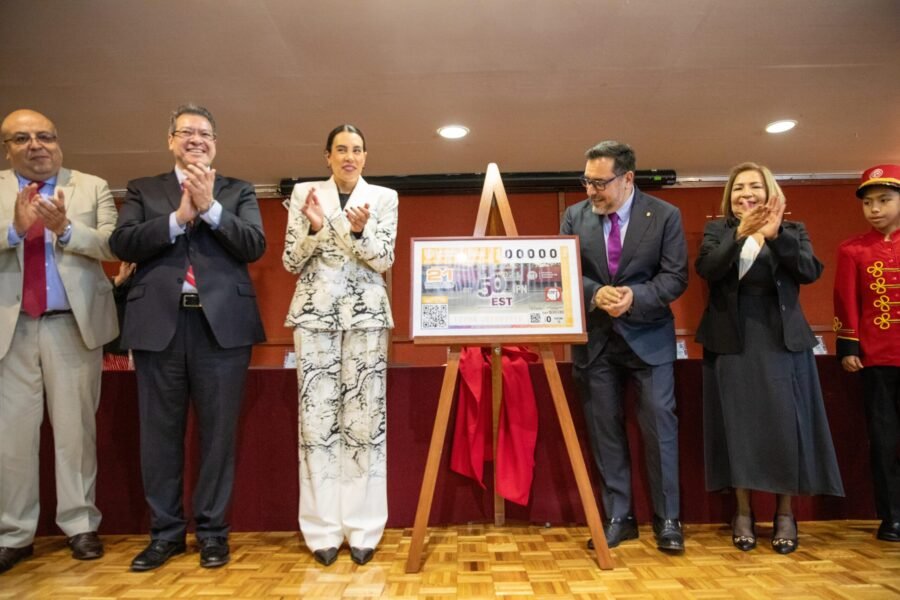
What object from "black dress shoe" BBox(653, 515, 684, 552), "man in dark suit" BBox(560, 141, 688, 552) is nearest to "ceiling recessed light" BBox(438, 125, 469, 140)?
"man in dark suit" BBox(560, 141, 688, 552)

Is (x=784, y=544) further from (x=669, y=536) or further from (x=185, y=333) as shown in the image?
(x=185, y=333)

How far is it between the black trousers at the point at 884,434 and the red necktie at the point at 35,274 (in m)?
3.27

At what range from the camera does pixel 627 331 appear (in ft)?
7.63

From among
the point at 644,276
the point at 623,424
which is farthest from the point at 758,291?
the point at 623,424

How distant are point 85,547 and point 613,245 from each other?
2282 mm

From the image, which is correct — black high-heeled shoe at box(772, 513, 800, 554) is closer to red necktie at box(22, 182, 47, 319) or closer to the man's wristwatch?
the man's wristwatch

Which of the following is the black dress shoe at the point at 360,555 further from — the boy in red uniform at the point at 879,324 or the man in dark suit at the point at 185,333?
the boy in red uniform at the point at 879,324

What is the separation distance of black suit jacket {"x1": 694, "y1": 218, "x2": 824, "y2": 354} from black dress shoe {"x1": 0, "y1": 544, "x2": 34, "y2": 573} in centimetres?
268

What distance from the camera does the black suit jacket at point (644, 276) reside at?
7.54 feet

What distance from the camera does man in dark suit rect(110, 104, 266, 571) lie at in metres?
2.14

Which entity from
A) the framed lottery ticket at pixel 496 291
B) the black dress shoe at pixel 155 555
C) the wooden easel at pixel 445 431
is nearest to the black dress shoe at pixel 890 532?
the wooden easel at pixel 445 431

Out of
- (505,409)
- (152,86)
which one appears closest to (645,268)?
(505,409)

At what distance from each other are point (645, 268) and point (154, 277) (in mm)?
1813

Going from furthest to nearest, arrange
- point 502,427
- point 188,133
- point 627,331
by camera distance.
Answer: point 502,427
point 627,331
point 188,133
